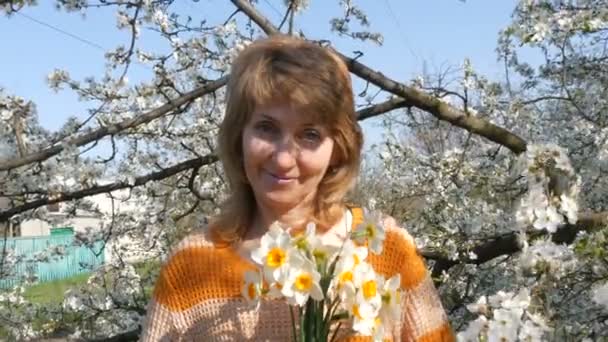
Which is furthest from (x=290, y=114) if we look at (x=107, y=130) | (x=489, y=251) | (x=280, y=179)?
(x=107, y=130)

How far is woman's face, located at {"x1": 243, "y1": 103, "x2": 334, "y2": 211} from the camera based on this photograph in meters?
1.64

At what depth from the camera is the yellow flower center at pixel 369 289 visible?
126 centimetres

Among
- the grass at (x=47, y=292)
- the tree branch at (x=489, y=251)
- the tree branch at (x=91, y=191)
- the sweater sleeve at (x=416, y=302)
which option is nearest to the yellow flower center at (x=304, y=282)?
the sweater sleeve at (x=416, y=302)

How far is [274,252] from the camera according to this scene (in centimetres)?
127

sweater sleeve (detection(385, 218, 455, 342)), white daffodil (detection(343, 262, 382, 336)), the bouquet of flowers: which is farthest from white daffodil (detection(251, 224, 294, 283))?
sweater sleeve (detection(385, 218, 455, 342))

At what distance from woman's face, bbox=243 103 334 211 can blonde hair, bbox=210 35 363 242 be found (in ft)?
0.08

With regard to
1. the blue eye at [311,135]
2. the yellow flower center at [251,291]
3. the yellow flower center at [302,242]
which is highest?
the blue eye at [311,135]

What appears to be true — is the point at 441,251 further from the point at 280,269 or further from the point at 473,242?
the point at 280,269

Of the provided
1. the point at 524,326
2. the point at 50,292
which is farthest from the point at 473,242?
the point at 50,292

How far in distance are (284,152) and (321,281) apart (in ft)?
1.41

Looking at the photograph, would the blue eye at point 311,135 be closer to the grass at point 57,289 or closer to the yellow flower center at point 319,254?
the yellow flower center at point 319,254

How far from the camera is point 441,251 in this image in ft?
9.93

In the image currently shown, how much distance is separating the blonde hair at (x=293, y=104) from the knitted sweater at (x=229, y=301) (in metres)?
0.08

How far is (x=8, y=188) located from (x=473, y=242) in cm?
210
